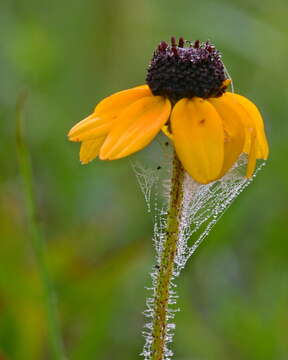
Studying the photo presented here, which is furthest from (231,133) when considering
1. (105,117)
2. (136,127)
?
(105,117)

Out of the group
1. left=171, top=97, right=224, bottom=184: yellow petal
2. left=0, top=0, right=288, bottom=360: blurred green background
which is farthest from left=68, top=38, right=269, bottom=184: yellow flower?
left=0, top=0, right=288, bottom=360: blurred green background

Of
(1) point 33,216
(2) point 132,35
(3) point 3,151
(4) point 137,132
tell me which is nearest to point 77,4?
(2) point 132,35

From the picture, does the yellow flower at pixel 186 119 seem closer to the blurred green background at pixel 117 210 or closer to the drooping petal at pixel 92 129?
the drooping petal at pixel 92 129

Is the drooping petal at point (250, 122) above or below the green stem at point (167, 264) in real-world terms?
above

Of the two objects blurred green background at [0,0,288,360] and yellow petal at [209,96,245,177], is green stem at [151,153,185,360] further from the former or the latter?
blurred green background at [0,0,288,360]

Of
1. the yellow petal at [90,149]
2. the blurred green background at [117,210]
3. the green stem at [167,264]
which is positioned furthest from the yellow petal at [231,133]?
the blurred green background at [117,210]
